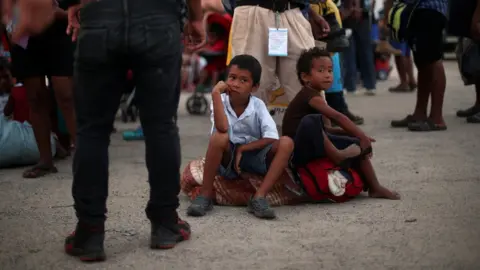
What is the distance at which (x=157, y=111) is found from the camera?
3.54m

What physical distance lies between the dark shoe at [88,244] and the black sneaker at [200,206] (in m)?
0.85

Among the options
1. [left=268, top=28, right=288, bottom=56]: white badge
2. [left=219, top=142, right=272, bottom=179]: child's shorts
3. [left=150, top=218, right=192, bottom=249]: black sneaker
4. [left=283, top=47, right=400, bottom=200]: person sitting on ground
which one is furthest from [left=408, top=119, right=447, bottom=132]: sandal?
[left=150, top=218, right=192, bottom=249]: black sneaker

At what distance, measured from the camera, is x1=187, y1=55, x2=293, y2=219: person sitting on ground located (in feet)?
14.3

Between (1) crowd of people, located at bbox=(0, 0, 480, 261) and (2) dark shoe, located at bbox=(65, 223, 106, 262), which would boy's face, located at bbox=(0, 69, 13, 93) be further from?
(2) dark shoe, located at bbox=(65, 223, 106, 262)

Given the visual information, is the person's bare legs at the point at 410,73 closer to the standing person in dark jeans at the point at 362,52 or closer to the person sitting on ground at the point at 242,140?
the standing person in dark jeans at the point at 362,52

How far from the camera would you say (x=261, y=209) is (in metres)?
4.23

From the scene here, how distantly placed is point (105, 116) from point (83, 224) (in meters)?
0.51

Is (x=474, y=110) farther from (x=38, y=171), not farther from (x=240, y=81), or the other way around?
(x=38, y=171)

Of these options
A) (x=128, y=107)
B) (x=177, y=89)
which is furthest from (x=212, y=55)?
(x=177, y=89)

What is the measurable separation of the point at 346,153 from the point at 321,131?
Answer: 211mm

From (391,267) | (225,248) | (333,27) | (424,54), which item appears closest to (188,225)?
(225,248)

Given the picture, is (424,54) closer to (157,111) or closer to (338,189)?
(338,189)

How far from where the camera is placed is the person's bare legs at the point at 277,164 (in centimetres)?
436

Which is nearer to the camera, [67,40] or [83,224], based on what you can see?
[83,224]
